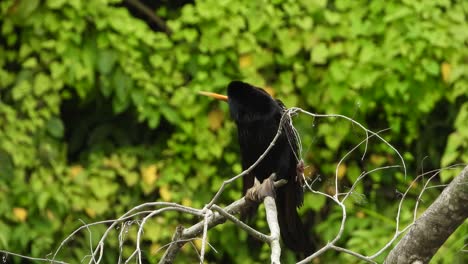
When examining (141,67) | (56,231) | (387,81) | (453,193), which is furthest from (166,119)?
(453,193)

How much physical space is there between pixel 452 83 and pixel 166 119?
4.31 ft

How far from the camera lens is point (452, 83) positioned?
15.2 feet

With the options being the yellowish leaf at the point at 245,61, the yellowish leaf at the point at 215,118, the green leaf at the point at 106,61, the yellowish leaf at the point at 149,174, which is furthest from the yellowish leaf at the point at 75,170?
the yellowish leaf at the point at 245,61

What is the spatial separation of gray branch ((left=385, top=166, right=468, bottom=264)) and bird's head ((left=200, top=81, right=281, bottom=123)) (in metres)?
1.04

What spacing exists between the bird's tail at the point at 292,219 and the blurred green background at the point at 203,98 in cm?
100

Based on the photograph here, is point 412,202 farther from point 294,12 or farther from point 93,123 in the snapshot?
point 93,123

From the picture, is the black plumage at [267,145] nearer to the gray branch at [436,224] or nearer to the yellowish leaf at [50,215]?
the gray branch at [436,224]

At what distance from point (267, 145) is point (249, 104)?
0.52 ft

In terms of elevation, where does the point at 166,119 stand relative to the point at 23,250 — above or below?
above

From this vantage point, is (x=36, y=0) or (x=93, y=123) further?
(x=93, y=123)

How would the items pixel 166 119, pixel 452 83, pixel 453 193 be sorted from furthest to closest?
1. pixel 166 119
2. pixel 452 83
3. pixel 453 193

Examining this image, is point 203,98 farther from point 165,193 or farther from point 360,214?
point 360,214

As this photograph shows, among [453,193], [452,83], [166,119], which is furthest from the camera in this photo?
[166,119]

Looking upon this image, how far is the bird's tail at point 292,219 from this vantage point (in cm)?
341
